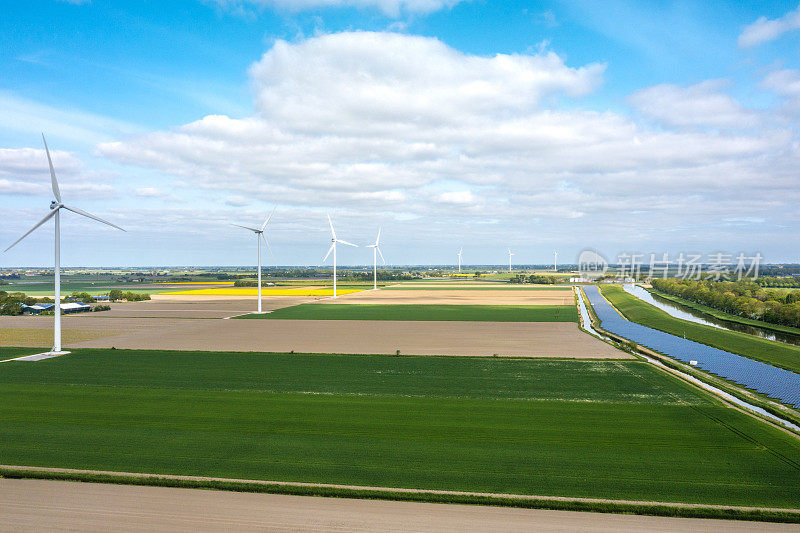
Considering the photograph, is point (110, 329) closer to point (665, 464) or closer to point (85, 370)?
point (85, 370)

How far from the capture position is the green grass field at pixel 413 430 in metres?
17.2

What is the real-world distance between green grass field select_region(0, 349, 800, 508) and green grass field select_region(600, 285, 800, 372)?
61.0 ft

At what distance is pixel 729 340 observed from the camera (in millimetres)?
53875

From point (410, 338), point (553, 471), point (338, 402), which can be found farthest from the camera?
point (410, 338)

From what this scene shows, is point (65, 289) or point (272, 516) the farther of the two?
point (65, 289)

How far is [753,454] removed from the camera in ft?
63.4

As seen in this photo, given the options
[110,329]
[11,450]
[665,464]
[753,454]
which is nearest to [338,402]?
[11,450]

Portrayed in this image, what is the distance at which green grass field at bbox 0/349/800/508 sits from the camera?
677 inches

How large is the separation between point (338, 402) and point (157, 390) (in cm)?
1140

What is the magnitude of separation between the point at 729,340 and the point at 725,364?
14.1m

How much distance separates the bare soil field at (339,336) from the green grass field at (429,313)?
183 inches

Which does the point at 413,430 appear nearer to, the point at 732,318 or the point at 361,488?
the point at 361,488

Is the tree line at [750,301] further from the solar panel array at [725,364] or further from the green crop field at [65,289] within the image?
the green crop field at [65,289]

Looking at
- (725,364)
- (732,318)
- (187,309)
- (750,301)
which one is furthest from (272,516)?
(750,301)
